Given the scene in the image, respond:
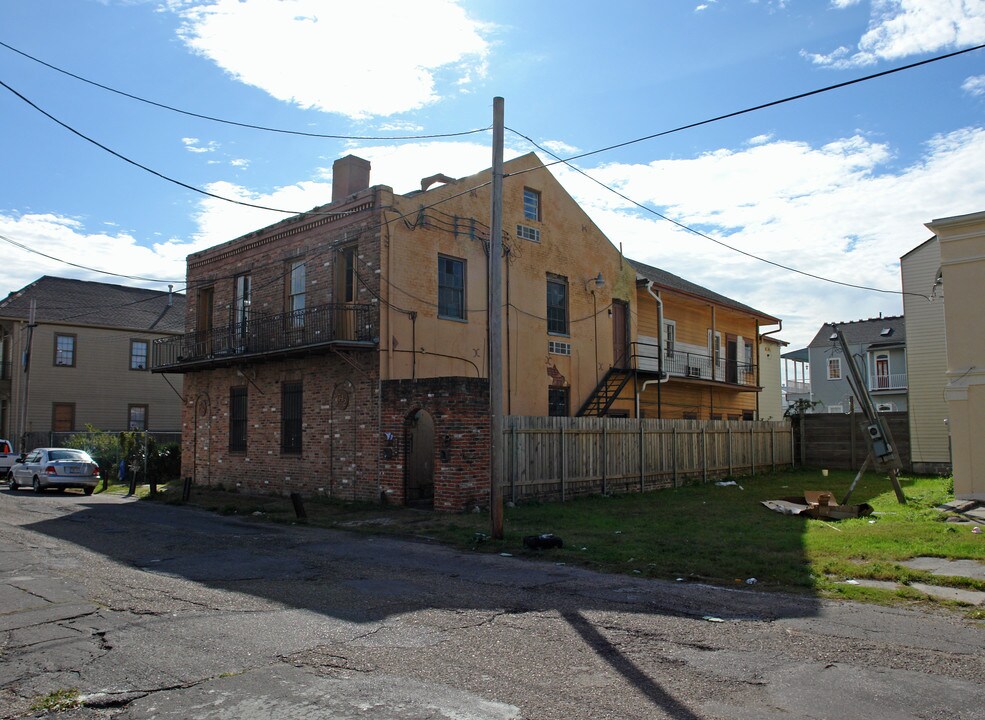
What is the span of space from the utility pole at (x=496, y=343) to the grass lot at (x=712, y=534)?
0.67 metres

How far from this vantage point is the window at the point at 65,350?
121 feet

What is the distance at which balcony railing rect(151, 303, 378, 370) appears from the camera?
18.4m

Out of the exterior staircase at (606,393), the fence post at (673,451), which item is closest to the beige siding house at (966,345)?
the fence post at (673,451)

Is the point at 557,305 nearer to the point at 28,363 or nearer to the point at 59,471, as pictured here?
the point at 59,471

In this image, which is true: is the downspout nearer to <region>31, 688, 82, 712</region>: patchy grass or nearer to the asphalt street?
the asphalt street

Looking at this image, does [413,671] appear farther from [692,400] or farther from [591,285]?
[692,400]

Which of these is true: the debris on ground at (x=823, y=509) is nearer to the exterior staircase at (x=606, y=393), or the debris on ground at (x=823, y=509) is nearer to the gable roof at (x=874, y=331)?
the exterior staircase at (x=606, y=393)

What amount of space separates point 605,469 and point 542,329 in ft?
17.8

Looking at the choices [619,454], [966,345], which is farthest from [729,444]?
[966,345]

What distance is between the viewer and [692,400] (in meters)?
30.5

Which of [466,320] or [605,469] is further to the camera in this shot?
[466,320]

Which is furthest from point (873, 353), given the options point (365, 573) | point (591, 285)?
point (365, 573)

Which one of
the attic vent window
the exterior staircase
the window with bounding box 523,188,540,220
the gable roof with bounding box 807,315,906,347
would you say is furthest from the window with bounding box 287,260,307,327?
the gable roof with bounding box 807,315,906,347

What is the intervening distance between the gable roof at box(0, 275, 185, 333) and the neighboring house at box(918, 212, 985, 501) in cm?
3579
